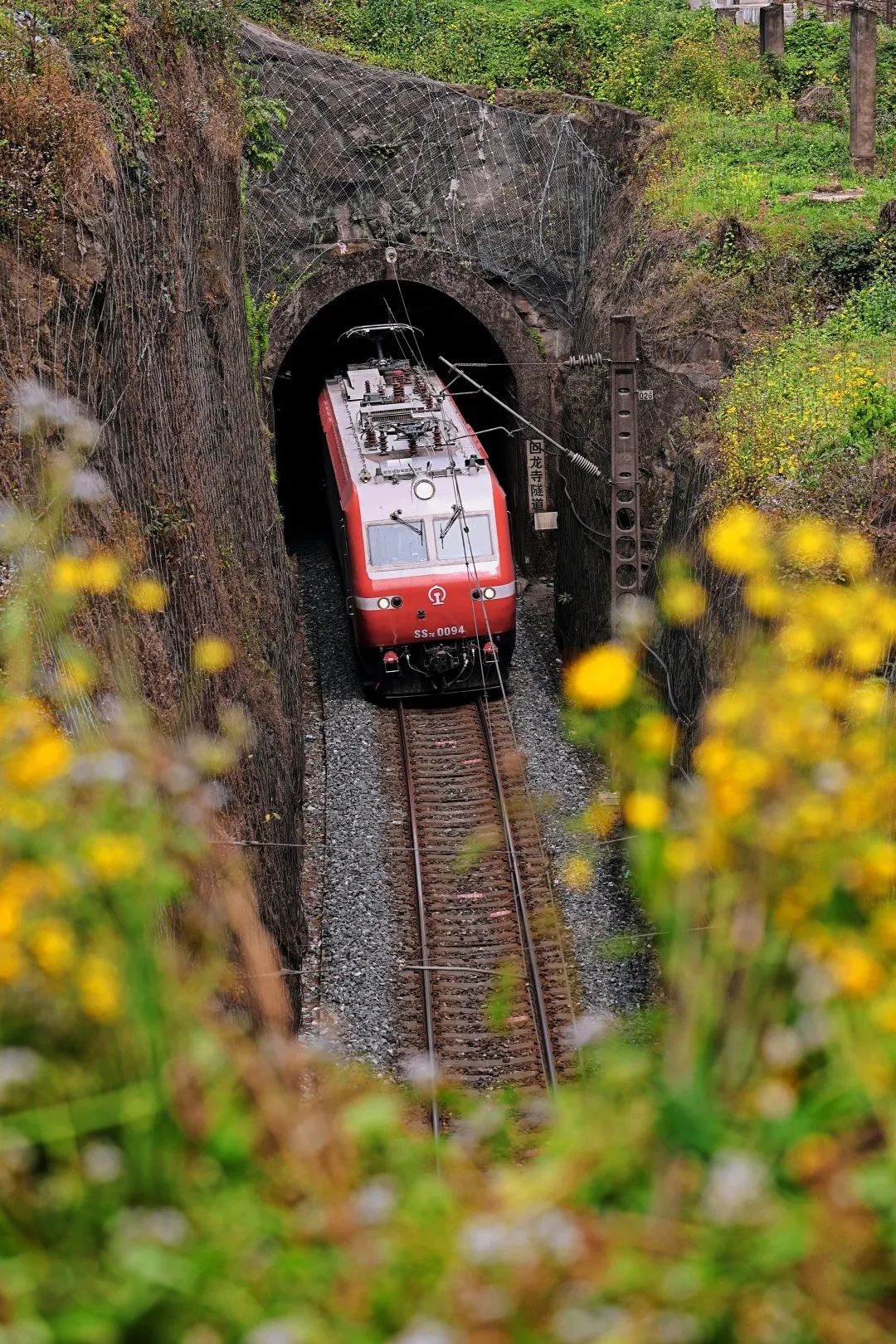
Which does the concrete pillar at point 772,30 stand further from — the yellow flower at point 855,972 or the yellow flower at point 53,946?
the yellow flower at point 53,946

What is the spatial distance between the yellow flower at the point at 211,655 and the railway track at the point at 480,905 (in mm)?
2643

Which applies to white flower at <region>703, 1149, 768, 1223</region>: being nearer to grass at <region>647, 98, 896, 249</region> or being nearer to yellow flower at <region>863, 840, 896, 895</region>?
yellow flower at <region>863, 840, 896, 895</region>

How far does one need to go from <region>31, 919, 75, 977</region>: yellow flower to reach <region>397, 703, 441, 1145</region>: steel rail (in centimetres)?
591

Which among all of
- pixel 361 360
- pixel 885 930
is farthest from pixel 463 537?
pixel 885 930

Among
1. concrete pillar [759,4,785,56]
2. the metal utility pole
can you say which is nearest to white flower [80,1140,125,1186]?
the metal utility pole

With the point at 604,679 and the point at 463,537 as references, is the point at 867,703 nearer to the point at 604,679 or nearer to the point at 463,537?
the point at 604,679

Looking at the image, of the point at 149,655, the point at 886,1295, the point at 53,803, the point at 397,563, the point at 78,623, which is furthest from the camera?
the point at 397,563

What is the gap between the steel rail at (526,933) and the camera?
10.9 meters

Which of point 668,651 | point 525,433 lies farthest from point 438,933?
point 525,433

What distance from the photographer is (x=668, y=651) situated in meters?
13.6

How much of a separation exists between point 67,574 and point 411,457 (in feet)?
41.2

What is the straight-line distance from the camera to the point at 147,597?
21.5 feet

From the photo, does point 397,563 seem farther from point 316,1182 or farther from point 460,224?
point 316,1182

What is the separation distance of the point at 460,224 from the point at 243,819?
15275mm
